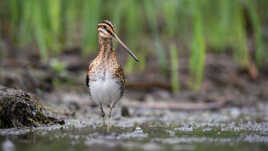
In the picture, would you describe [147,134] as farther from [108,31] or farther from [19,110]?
[108,31]

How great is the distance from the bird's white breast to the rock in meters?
0.60

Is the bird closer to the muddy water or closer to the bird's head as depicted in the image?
the bird's head

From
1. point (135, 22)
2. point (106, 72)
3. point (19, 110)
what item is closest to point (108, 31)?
point (106, 72)

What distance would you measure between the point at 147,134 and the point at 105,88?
38.0 inches

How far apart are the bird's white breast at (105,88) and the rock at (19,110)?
0.60 m

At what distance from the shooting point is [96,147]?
3848 millimetres

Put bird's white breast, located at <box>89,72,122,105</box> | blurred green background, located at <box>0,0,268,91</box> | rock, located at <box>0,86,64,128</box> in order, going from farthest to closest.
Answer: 1. blurred green background, located at <box>0,0,268,91</box>
2. bird's white breast, located at <box>89,72,122,105</box>
3. rock, located at <box>0,86,64,128</box>

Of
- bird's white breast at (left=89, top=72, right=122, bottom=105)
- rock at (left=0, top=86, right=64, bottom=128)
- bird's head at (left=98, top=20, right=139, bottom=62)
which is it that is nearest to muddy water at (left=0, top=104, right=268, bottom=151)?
rock at (left=0, top=86, right=64, bottom=128)

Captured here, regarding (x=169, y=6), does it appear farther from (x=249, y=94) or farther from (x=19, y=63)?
(x=19, y=63)

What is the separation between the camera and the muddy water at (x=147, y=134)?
155 inches

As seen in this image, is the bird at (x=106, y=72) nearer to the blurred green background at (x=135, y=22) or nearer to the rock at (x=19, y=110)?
the rock at (x=19, y=110)

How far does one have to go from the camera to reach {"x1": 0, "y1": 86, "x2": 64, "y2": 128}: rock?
4809 millimetres

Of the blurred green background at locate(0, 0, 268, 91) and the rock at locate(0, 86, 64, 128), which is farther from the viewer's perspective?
the blurred green background at locate(0, 0, 268, 91)

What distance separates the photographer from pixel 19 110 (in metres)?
4.88
